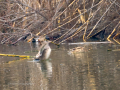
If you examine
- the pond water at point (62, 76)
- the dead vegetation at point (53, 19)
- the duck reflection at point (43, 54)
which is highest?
the dead vegetation at point (53, 19)

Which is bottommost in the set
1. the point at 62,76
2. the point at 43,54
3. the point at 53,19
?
the point at 62,76

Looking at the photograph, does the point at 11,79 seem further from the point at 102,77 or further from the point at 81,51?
the point at 81,51

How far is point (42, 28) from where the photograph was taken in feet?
56.1

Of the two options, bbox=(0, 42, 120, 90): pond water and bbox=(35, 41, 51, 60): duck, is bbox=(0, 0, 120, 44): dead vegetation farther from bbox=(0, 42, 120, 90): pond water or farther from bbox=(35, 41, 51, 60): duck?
bbox=(0, 42, 120, 90): pond water

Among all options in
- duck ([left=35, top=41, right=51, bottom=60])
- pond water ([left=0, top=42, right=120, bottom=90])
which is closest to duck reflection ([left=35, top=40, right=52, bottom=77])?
duck ([left=35, top=41, right=51, bottom=60])

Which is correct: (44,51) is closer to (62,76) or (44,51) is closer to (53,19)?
(62,76)

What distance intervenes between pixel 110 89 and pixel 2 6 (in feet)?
51.4

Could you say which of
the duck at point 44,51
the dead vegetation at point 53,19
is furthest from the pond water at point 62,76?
the dead vegetation at point 53,19

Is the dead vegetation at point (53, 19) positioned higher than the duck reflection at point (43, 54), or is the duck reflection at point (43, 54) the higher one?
the dead vegetation at point (53, 19)

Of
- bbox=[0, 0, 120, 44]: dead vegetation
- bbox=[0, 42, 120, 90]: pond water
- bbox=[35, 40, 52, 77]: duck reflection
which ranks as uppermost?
bbox=[0, 0, 120, 44]: dead vegetation

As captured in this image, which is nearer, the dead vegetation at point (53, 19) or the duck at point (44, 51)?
the duck at point (44, 51)

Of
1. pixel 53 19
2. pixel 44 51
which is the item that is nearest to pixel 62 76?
pixel 44 51

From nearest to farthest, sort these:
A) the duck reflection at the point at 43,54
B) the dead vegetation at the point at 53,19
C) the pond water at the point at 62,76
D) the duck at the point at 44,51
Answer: the pond water at the point at 62,76, the duck reflection at the point at 43,54, the duck at the point at 44,51, the dead vegetation at the point at 53,19

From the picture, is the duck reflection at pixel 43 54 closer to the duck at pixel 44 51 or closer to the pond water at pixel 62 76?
the duck at pixel 44 51
